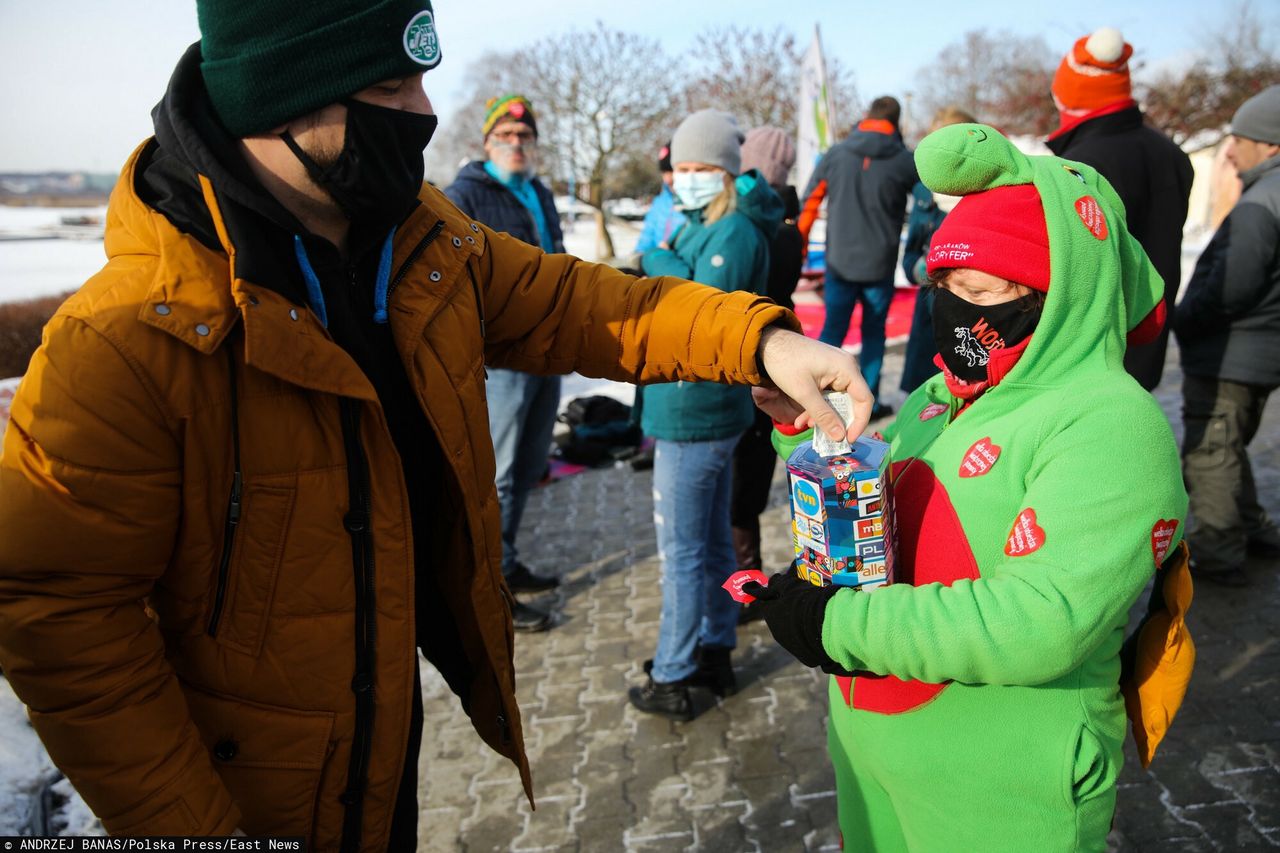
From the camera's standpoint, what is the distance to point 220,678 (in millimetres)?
1463

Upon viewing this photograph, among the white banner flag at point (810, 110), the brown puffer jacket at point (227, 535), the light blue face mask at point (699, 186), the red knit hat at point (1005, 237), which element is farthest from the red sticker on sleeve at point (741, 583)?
the white banner flag at point (810, 110)

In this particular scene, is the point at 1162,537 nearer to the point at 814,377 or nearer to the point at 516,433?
the point at 814,377

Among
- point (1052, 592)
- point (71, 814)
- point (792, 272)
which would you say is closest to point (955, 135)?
point (1052, 592)

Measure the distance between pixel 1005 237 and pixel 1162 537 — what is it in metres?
0.60

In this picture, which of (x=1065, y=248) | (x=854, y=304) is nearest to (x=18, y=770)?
(x=1065, y=248)

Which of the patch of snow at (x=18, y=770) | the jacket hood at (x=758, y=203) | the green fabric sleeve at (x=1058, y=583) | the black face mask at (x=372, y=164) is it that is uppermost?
the black face mask at (x=372, y=164)

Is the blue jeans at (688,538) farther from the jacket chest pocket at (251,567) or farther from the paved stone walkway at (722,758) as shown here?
the jacket chest pocket at (251,567)

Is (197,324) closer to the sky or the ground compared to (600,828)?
closer to the sky

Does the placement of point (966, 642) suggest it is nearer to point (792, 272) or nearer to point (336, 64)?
point (336, 64)

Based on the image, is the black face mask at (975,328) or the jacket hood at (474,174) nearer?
the black face mask at (975,328)

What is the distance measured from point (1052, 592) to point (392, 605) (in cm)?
113

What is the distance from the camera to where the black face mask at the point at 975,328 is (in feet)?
5.45

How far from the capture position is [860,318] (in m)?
10.0

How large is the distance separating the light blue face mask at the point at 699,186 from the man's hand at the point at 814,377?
1.83 metres
